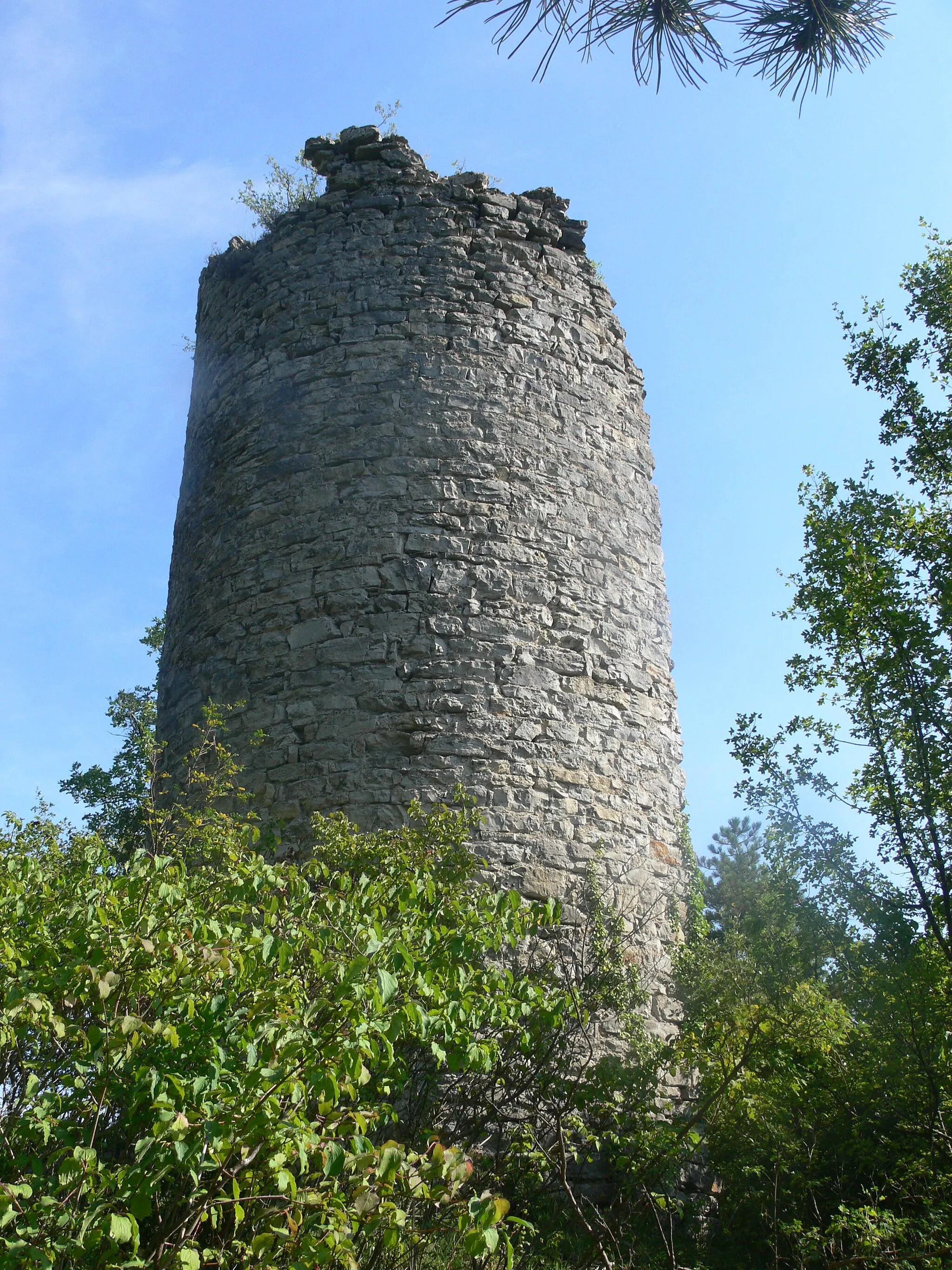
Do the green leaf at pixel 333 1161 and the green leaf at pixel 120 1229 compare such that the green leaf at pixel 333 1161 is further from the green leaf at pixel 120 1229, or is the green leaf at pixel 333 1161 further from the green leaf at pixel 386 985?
the green leaf at pixel 120 1229

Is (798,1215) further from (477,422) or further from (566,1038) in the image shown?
(477,422)

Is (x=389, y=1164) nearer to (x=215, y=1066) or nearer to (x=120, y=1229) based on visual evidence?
(x=215, y=1066)

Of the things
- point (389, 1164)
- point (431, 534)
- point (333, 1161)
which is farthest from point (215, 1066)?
point (431, 534)

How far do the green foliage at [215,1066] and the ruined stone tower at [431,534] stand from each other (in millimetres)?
2147

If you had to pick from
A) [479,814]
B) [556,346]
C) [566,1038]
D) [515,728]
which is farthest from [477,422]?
[566,1038]

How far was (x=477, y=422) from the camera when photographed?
640 cm

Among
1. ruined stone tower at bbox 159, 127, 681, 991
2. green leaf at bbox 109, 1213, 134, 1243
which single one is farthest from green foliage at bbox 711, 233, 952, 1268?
green leaf at bbox 109, 1213, 134, 1243

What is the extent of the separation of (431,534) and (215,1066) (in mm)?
3857

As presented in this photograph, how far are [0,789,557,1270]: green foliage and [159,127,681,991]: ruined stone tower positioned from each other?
2147 mm

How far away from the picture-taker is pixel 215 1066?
103 inches

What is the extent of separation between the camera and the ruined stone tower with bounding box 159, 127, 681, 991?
571 centimetres

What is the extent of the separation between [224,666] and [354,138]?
373 centimetres

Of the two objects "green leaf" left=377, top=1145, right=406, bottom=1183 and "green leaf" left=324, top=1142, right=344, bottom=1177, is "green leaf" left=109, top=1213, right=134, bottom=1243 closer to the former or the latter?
"green leaf" left=324, top=1142, right=344, bottom=1177

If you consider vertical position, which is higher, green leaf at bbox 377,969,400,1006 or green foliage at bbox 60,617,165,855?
green foliage at bbox 60,617,165,855
